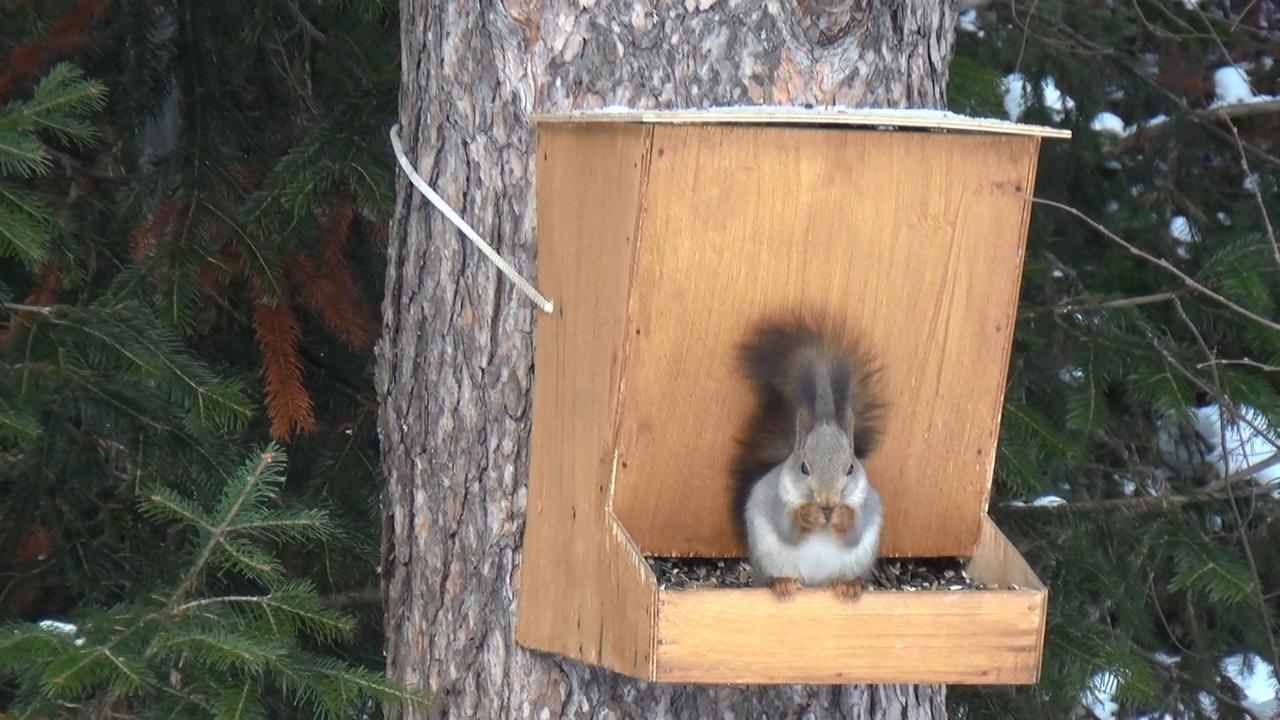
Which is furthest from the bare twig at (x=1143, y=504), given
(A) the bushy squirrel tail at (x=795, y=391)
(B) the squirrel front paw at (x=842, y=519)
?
(B) the squirrel front paw at (x=842, y=519)

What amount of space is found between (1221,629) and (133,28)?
10.1 feet

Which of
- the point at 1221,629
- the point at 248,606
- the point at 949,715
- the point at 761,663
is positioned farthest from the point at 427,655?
the point at 1221,629

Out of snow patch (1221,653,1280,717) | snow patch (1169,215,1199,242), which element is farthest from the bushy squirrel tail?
snow patch (1221,653,1280,717)

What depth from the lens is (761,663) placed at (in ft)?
5.85

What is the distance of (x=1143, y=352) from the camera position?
2.79 metres

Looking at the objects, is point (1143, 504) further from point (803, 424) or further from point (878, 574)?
point (803, 424)

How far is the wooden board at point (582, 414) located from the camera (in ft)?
6.21

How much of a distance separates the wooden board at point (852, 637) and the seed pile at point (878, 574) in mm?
135

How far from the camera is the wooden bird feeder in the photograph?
180 cm

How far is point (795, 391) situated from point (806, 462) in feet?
0.34

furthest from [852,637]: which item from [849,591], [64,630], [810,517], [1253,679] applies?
[1253,679]

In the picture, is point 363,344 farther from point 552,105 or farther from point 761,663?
point 761,663

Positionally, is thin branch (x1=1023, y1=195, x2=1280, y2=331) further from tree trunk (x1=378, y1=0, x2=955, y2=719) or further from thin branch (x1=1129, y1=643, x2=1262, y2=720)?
thin branch (x1=1129, y1=643, x2=1262, y2=720)

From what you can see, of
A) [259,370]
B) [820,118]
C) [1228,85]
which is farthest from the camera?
[1228,85]
